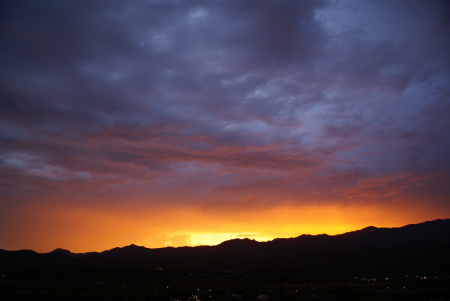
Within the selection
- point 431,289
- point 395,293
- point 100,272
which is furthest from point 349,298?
point 100,272

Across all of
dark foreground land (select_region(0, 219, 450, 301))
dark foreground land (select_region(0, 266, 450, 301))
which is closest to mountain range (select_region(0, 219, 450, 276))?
dark foreground land (select_region(0, 219, 450, 301))

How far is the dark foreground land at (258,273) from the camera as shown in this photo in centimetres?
5803

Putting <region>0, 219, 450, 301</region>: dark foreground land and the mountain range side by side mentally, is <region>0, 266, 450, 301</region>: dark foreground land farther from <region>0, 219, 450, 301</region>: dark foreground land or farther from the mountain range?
the mountain range

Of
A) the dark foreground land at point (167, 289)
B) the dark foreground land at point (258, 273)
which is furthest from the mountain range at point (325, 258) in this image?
the dark foreground land at point (167, 289)

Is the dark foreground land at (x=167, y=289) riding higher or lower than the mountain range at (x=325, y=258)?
lower

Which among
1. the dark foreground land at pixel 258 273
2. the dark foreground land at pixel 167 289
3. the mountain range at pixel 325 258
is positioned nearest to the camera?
the dark foreground land at pixel 167 289

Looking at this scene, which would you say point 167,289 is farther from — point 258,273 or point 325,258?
point 325,258

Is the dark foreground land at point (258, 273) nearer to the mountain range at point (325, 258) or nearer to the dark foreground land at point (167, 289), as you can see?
the dark foreground land at point (167, 289)

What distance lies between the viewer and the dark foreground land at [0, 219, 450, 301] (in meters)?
58.0

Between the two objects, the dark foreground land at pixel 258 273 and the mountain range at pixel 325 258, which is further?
the mountain range at pixel 325 258

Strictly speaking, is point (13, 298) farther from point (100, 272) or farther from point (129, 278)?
point (100, 272)

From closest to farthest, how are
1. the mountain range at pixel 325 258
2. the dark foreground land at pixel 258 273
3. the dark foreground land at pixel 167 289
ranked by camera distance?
the dark foreground land at pixel 167 289 → the dark foreground land at pixel 258 273 → the mountain range at pixel 325 258

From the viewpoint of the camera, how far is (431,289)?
214ft

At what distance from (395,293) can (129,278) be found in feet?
204
